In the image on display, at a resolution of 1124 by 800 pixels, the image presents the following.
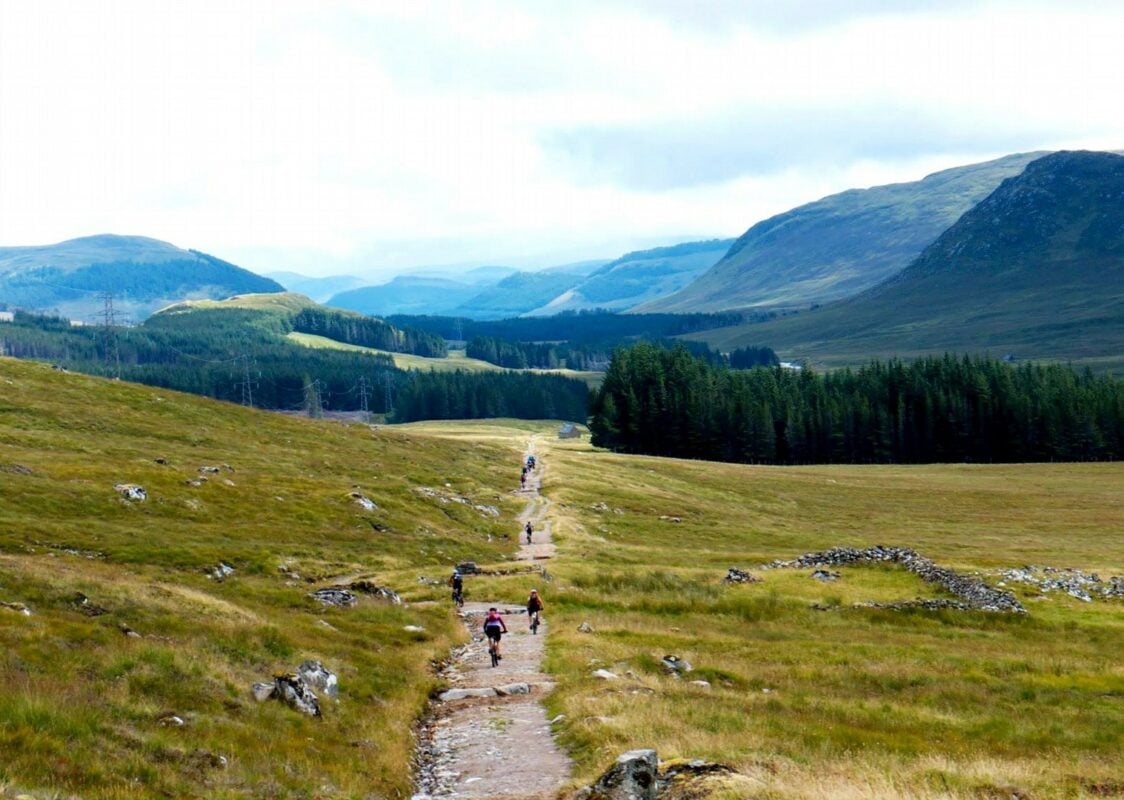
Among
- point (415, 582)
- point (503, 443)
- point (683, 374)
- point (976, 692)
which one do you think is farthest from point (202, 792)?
point (683, 374)

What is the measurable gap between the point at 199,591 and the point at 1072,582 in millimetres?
52661

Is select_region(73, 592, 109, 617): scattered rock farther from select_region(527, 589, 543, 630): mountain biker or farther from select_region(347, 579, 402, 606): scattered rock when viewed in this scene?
select_region(527, 589, 543, 630): mountain biker

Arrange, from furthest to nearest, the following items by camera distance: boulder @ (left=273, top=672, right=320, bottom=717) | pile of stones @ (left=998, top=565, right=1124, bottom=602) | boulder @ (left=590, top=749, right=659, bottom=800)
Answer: pile of stones @ (left=998, top=565, right=1124, bottom=602) → boulder @ (left=273, top=672, right=320, bottom=717) → boulder @ (left=590, top=749, right=659, bottom=800)

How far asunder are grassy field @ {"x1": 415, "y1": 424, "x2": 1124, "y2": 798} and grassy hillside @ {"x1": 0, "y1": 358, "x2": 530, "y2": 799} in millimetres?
6206

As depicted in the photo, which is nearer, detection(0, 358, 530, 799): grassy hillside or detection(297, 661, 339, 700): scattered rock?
detection(0, 358, 530, 799): grassy hillside

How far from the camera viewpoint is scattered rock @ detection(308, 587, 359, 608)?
40969 mm

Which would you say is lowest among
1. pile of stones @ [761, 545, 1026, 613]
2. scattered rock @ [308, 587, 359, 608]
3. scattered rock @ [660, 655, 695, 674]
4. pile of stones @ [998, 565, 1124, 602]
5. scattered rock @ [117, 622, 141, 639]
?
pile of stones @ [998, 565, 1124, 602]

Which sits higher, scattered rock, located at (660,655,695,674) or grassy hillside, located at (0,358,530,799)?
grassy hillside, located at (0,358,530,799)

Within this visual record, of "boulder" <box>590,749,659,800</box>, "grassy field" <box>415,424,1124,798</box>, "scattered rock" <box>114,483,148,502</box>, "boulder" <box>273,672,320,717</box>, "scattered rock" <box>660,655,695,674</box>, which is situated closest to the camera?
"boulder" <box>590,749,659,800</box>

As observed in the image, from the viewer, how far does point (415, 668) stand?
32094 mm

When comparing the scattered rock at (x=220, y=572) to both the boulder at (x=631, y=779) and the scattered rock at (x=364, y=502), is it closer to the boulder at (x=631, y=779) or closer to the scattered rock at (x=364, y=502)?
the scattered rock at (x=364, y=502)

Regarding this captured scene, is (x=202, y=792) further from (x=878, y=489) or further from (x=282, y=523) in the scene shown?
(x=878, y=489)

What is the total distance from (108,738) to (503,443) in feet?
413

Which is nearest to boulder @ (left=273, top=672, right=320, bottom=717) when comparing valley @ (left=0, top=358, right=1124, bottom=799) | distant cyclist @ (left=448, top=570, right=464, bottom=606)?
valley @ (left=0, top=358, right=1124, bottom=799)
